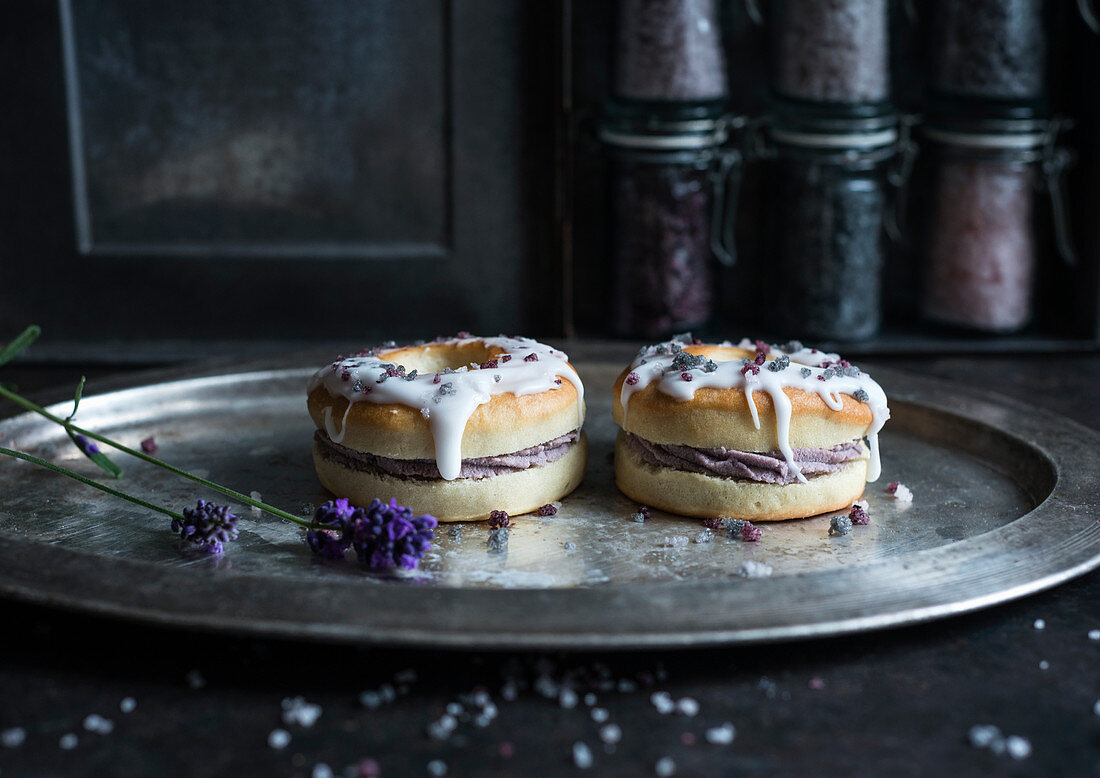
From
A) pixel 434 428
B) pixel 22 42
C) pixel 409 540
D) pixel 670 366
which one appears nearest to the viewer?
pixel 409 540

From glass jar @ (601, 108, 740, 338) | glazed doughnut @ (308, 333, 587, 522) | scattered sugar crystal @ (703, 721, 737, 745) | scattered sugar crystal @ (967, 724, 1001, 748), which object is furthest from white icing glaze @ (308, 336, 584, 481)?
glass jar @ (601, 108, 740, 338)

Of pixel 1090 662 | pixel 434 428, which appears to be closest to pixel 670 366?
pixel 434 428

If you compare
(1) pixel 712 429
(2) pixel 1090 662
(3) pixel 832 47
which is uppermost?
(3) pixel 832 47

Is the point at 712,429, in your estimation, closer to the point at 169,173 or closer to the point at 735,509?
the point at 735,509

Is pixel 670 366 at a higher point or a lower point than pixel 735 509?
higher

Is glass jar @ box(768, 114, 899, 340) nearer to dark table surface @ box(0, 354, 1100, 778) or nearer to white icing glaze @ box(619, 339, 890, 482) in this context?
white icing glaze @ box(619, 339, 890, 482)

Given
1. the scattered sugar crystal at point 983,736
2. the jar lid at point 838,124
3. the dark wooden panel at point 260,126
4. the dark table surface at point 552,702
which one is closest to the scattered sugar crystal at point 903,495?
the dark table surface at point 552,702

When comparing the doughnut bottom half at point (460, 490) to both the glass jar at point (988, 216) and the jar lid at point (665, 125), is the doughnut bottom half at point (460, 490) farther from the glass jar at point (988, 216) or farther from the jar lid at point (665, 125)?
the glass jar at point (988, 216)
